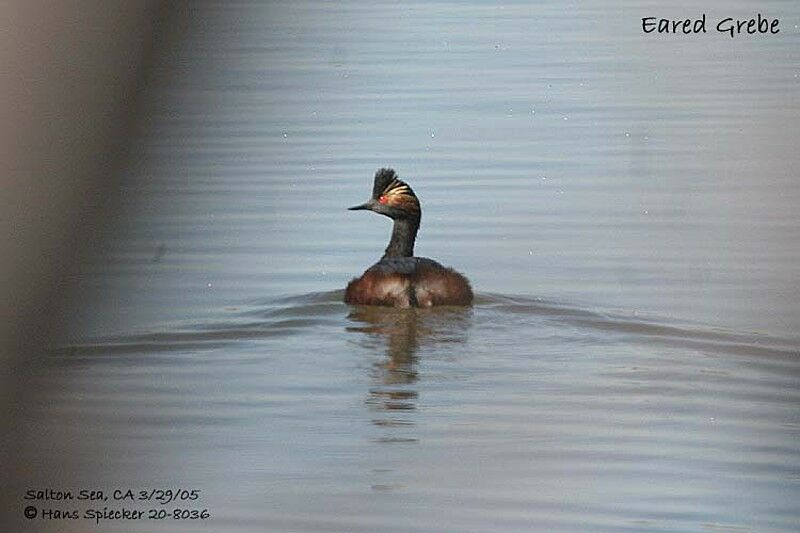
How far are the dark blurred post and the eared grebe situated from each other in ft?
3.44

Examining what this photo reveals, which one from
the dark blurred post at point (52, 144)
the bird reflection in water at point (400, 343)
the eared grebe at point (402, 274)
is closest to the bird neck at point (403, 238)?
the eared grebe at point (402, 274)

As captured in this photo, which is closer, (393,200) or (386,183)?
(386,183)

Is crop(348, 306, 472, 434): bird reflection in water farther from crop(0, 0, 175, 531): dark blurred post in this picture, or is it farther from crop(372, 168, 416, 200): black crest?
crop(0, 0, 175, 531): dark blurred post

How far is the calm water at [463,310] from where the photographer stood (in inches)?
31.0

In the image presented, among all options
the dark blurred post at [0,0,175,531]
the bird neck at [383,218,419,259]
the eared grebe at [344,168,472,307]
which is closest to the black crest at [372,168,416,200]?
the eared grebe at [344,168,472,307]

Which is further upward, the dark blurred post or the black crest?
the black crest

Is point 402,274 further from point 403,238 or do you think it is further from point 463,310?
point 463,310

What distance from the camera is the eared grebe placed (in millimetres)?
1825

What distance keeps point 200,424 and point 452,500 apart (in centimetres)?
24

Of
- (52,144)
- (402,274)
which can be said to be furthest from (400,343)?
(52,144)

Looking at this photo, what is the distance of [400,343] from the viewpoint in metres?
1.74

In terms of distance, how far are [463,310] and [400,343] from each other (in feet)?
0.48

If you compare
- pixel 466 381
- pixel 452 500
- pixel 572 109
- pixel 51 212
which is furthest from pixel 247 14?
pixel 572 109

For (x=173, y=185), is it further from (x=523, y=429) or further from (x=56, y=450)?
(x=523, y=429)
